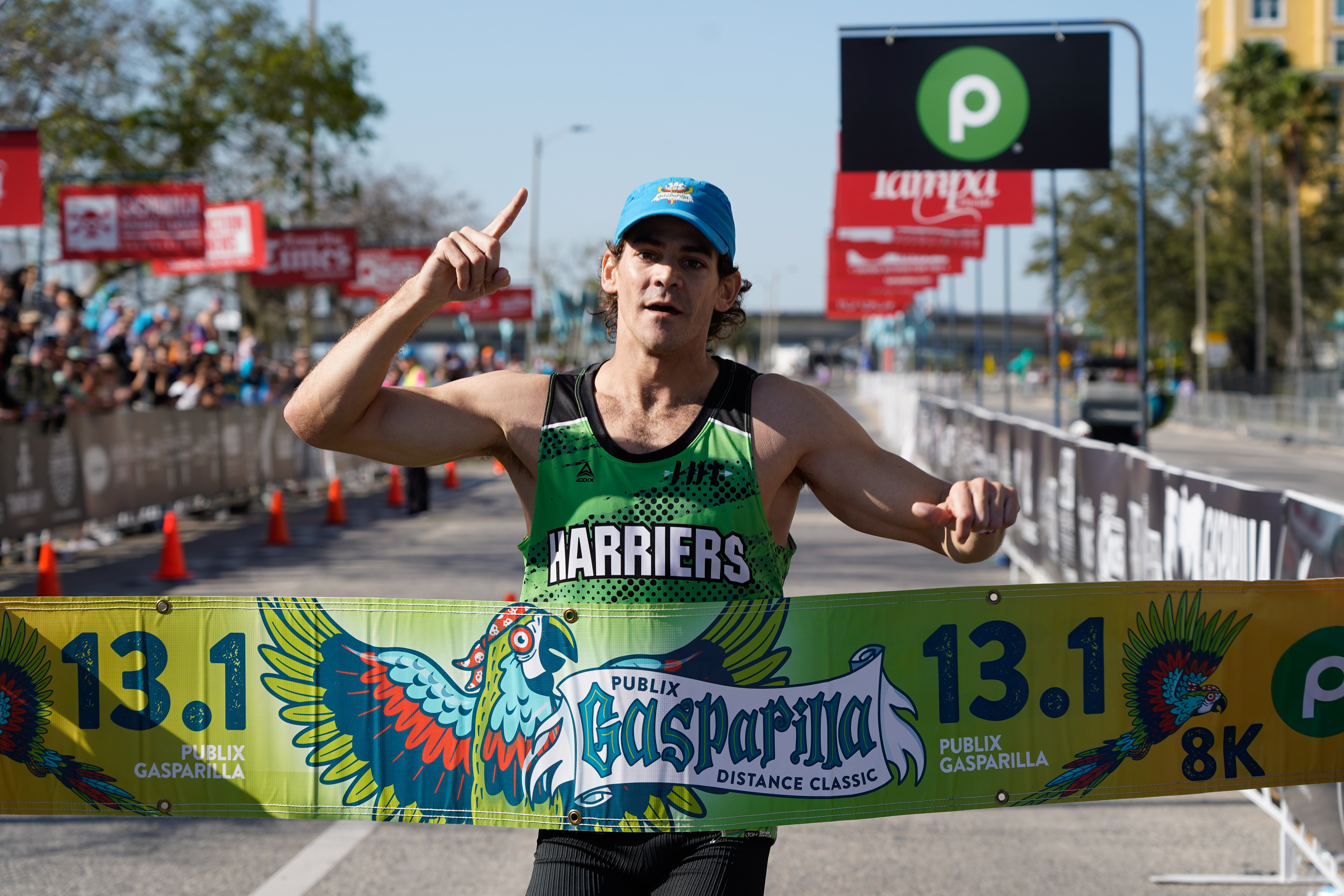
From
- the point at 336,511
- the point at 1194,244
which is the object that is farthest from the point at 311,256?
the point at 1194,244

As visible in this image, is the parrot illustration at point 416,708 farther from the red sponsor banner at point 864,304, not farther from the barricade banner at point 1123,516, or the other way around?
the red sponsor banner at point 864,304

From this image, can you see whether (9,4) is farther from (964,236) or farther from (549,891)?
(549,891)

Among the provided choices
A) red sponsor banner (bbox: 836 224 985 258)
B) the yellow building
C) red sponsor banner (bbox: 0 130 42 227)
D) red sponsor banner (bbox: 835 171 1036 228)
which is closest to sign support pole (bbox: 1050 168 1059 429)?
red sponsor banner (bbox: 835 171 1036 228)

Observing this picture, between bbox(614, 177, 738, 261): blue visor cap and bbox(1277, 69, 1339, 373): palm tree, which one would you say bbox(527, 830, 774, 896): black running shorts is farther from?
Result: bbox(1277, 69, 1339, 373): palm tree

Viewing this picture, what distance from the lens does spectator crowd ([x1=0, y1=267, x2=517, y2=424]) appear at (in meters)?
14.5

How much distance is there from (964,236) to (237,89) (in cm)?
1558

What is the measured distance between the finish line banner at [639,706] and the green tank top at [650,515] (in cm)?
6

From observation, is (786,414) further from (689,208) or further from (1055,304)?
(1055,304)

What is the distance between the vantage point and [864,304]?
41156 mm

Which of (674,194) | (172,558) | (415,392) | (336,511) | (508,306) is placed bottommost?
(336,511)

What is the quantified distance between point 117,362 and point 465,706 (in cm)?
1608

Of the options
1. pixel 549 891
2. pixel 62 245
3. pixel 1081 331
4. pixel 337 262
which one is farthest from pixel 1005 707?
pixel 1081 331

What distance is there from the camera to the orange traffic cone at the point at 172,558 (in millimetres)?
13000

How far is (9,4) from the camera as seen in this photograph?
22203mm
